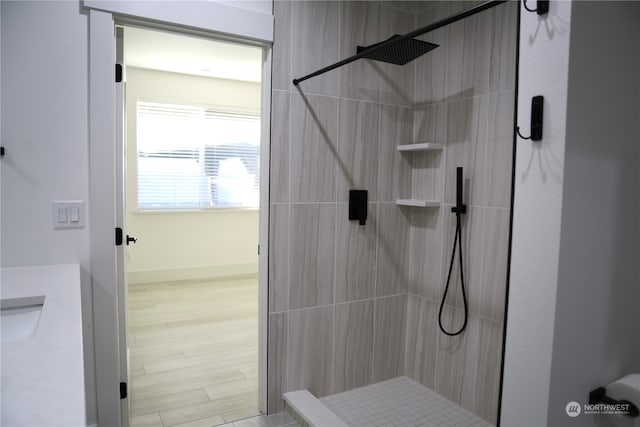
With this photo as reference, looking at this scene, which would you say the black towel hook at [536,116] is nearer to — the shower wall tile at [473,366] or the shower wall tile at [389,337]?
the shower wall tile at [473,366]

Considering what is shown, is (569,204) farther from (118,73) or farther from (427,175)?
(118,73)

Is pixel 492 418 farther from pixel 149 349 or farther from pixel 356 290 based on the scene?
pixel 149 349

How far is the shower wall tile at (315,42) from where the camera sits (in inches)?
97.7

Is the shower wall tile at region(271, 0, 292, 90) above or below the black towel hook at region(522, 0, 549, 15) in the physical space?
above

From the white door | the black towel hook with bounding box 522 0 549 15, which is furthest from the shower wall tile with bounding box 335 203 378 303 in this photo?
the black towel hook with bounding box 522 0 549 15

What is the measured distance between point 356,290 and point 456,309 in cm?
63

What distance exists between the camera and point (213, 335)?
12.5ft

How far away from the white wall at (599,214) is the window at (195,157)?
4775 millimetres

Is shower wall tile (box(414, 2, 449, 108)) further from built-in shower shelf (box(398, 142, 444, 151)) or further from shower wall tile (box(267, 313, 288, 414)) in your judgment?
shower wall tile (box(267, 313, 288, 414))

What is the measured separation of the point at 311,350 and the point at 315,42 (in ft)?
6.17

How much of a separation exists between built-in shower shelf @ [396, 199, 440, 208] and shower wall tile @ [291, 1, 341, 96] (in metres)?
0.82

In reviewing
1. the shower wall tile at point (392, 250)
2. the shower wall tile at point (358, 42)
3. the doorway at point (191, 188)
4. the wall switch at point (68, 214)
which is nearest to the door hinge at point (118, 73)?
the wall switch at point (68, 214)

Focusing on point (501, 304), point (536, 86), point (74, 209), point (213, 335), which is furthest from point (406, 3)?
point (213, 335)

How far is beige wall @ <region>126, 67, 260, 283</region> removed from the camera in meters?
5.45
